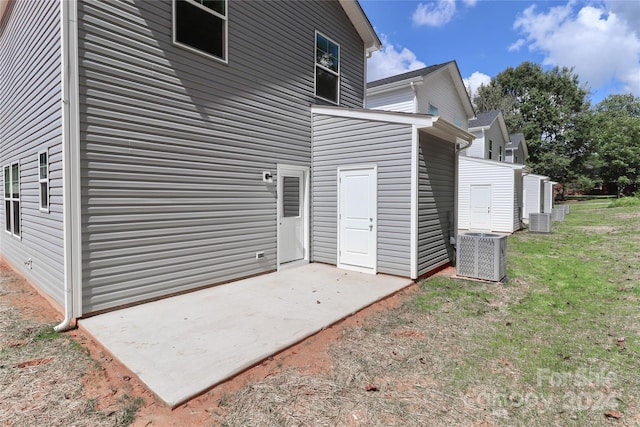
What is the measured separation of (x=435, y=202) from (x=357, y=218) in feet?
5.70

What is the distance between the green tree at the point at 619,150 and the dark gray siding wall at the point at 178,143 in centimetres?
3556

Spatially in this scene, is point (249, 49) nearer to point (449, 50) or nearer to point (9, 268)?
point (9, 268)

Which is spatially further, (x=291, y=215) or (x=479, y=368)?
(x=291, y=215)

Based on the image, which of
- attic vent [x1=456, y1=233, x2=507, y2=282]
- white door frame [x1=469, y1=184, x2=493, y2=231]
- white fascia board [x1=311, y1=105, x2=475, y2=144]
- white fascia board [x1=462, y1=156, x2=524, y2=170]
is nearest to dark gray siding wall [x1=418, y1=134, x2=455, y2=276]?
white fascia board [x1=311, y1=105, x2=475, y2=144]

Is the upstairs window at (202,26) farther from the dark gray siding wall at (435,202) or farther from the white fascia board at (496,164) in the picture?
the white fascia board at (496,164)

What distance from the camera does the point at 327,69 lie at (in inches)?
307

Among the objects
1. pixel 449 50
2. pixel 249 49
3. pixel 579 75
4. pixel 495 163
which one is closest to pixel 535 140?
pixel 579 75

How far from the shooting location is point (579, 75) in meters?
34.8

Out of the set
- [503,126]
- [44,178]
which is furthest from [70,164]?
[503,126]

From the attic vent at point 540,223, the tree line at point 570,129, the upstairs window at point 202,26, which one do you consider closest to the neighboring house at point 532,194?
the attic vent at point 540,223

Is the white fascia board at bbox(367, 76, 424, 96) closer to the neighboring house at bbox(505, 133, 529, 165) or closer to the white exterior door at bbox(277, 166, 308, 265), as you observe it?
the white exterior door at bbox(277, 166, 308, 265)

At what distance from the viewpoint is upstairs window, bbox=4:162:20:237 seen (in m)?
6.36

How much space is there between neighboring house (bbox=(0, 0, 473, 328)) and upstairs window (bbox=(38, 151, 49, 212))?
0.10ft

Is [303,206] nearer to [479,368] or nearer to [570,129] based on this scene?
[479,368]
